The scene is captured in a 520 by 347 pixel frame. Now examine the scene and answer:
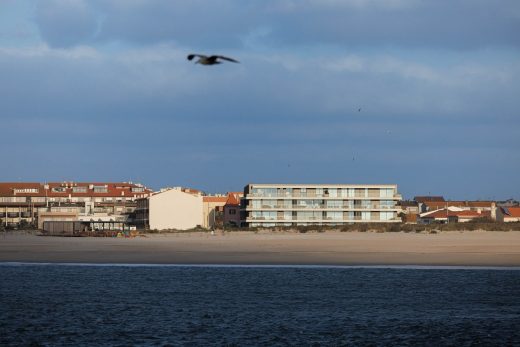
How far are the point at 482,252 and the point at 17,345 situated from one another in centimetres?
4302

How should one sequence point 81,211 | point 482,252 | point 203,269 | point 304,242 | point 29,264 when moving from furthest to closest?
point 81,211 < point 304,242 < point 482,252 < point 29,264 < point 203,269

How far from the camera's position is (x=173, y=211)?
141375 mm

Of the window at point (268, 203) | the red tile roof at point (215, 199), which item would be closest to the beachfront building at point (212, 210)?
the red tile roof at point (215, 199)

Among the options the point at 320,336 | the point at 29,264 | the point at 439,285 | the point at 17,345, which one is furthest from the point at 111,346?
the point at 29,264

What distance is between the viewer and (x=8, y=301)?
131 feet

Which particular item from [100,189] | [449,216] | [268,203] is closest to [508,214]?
[449,216]

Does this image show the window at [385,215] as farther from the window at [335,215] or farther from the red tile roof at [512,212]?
the red tile roof at [512,212]

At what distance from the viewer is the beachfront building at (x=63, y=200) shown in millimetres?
165000

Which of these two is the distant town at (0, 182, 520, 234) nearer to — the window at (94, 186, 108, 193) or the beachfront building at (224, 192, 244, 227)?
the beachfront building at (224, 192, 244, 227)

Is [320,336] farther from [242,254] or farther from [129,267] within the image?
[242,254]

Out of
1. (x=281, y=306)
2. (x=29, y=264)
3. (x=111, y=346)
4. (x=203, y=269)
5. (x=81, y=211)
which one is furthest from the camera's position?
(x=81, y=211)

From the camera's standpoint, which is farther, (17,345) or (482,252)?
(482,252)

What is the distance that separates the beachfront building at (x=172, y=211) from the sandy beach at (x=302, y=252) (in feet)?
189

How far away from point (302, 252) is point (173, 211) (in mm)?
76008
